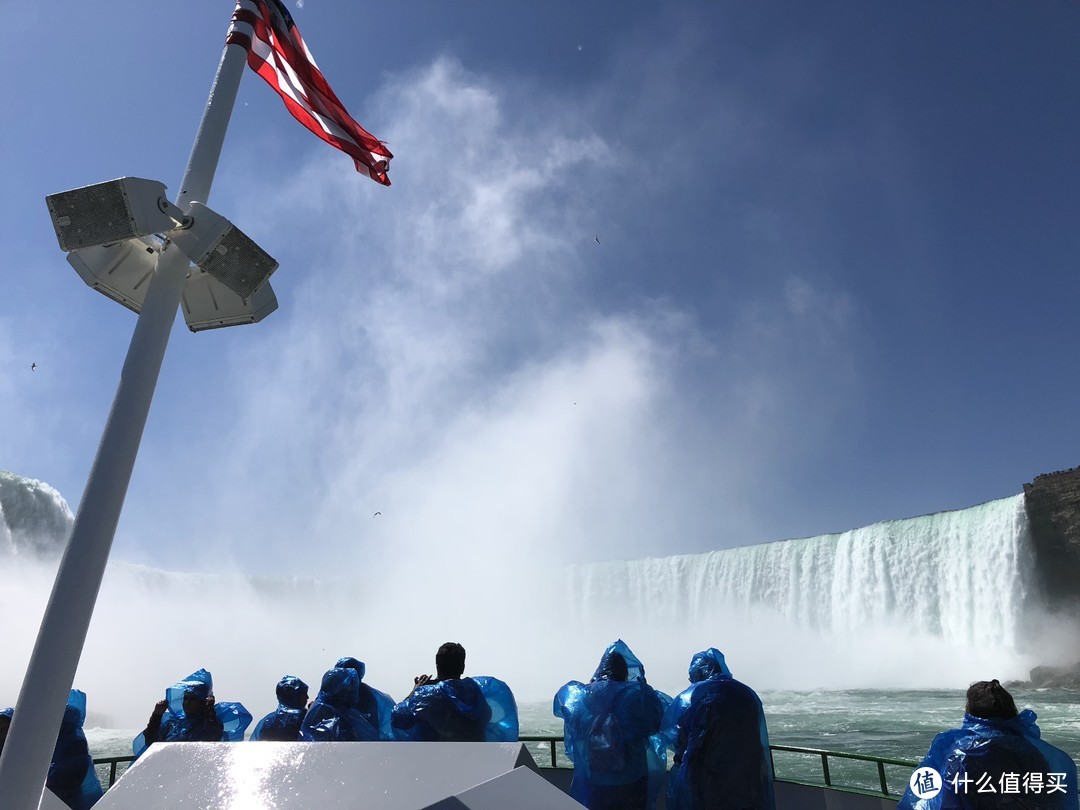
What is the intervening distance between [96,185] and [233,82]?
4.03 feet

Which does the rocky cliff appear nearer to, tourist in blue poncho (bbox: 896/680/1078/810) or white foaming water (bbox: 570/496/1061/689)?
white foaming water (bbox: 570/496/1061/689)

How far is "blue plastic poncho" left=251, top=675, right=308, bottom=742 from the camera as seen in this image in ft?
13.5

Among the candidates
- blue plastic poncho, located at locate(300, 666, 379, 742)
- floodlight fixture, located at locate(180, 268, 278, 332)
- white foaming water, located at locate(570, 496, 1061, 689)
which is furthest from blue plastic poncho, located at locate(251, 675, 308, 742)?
white foaming water, located at locate(570, 496, 1061, 689)

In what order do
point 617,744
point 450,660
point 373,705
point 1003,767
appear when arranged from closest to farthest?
point 1003,767
point 617,744
point 450,660
point 373,705

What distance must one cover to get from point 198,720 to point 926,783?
4144 millimetres

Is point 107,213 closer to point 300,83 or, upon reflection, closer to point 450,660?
point 300,83

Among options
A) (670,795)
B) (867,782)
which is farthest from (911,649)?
(670,795)

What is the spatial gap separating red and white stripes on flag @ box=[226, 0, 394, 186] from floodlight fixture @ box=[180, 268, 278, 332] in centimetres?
163

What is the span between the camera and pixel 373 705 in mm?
4434

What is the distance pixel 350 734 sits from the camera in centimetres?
379

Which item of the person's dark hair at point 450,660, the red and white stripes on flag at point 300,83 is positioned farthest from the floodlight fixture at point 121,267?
the person's dark hair at point 450,660

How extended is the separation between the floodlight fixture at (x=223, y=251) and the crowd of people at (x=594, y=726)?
236 centimetres

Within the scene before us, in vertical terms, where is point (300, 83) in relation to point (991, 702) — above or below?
above

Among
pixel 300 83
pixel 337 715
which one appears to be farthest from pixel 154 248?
pixel 337 715
